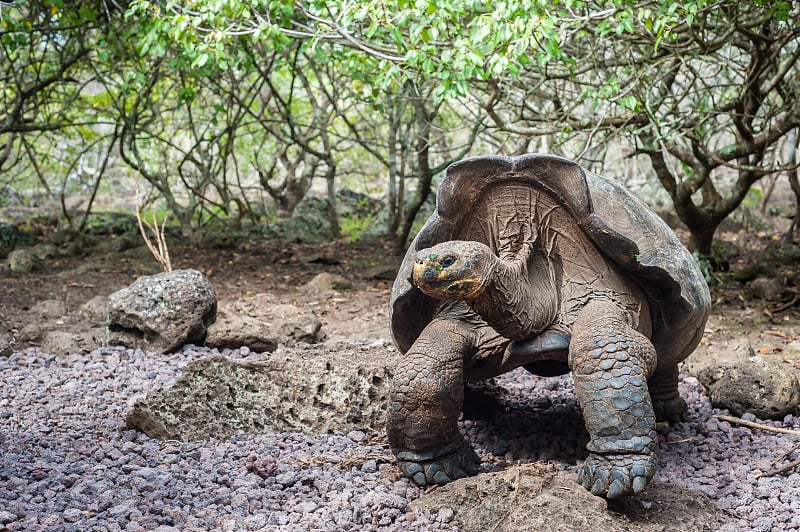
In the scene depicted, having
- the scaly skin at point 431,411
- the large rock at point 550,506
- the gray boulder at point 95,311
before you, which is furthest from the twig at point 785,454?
the gray boulder at point 95,311

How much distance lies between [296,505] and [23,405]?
5.80 ft

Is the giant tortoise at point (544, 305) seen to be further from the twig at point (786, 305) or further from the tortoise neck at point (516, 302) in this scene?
the twig at point (786, 305)

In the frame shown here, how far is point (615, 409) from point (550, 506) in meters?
0.38

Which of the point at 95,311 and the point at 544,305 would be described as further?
the point at 95,311

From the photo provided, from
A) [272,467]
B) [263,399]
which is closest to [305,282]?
[263,399]

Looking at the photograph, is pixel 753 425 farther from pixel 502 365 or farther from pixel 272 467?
pixel 272 467

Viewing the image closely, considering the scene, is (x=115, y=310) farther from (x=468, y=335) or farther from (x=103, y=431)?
(x=468, y=335)

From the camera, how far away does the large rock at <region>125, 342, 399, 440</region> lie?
3.20 meters

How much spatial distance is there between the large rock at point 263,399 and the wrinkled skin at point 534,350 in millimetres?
567

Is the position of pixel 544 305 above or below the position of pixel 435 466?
above

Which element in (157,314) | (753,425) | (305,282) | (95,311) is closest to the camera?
(753,425)

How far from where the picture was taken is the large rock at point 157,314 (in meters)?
4.64

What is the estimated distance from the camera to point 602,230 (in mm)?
2801

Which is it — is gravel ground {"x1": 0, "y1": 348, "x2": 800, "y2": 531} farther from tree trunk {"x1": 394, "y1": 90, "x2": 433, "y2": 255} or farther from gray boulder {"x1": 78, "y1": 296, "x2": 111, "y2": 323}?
tree trunk {"x1": 394, "y1": 90, "x2": 433, "y2": 255}
